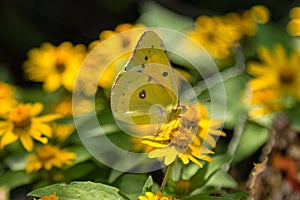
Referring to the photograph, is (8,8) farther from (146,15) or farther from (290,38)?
(290,38)

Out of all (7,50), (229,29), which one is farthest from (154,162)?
(7,50)

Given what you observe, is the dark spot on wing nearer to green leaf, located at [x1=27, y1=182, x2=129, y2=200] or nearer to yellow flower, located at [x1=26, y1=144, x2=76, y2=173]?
yellow flower, located at [x1=26, y1=144, x2=76, y2=173]

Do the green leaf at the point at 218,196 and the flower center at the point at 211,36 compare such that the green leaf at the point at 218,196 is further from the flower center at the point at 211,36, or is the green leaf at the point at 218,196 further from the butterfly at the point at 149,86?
the flower center at the point at 211,36

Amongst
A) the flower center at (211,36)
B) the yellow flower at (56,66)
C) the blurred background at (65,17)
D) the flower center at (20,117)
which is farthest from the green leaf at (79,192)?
the blurred background at (65,17)

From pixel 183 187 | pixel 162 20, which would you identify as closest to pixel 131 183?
pixel 183 187

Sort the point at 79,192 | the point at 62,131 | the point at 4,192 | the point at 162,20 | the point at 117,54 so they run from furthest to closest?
the point at 162,20 → the point at 117,54 → the point at 62,131 → the point at 4,192 → the point at 79,192

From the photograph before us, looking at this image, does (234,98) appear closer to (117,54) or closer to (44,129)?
(117,54)
